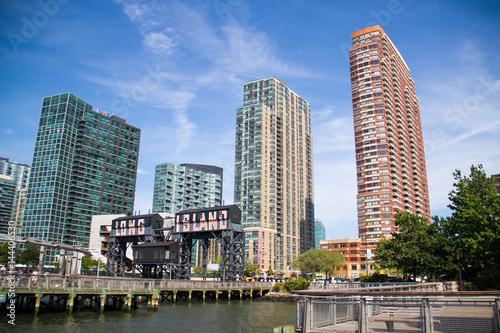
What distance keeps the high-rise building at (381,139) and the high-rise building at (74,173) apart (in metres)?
116

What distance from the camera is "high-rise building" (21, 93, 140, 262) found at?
16425 cm

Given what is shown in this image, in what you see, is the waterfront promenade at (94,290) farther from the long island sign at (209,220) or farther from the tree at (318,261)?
the tree at (318,261)

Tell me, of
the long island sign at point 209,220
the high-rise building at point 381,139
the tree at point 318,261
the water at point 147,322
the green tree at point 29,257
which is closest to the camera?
the water at point 147,322

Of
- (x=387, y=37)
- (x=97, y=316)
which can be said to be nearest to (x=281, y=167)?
(x=387, y=37)

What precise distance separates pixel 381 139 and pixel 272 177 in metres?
55.7

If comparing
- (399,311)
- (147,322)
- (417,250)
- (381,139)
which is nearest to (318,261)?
(417,250)

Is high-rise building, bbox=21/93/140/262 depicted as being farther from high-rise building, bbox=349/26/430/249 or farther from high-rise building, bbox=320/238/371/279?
high-rise building, bbox=349/26/430/249

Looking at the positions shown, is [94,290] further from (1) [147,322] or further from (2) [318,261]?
(2) [318,261]

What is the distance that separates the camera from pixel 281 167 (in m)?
177

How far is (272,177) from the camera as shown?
171375 mm

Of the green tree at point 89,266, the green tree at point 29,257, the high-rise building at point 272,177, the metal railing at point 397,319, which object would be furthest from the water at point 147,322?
the high-rise building at point 272,177

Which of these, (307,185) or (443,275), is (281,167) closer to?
(307,185)

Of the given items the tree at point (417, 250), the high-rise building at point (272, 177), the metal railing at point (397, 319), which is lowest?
the metal railing at point (397, 319)

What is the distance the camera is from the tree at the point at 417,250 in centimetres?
6044
